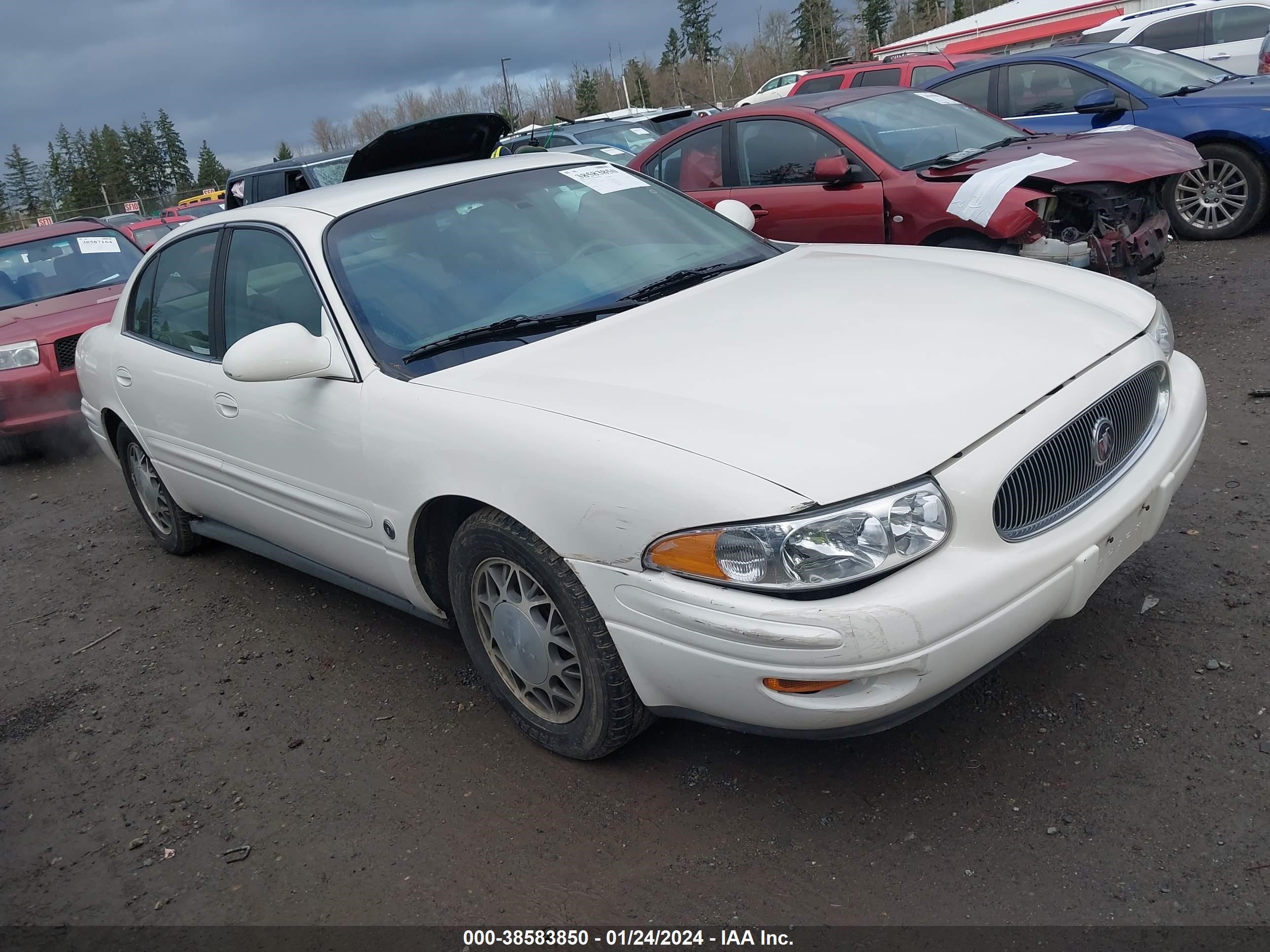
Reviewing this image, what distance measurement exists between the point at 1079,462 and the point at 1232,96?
21.5 feet

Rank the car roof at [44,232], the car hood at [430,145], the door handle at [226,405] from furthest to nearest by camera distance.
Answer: the car roof at [44,232] < the car hood at [430,145] < the door handle at [226,405]

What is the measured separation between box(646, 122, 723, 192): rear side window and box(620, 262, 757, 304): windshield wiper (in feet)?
11.2

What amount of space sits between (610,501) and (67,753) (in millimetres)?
2360

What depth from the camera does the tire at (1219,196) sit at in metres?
7.55

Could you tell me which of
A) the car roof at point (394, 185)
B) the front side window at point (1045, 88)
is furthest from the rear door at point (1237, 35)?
the car roof at point (394, 185)

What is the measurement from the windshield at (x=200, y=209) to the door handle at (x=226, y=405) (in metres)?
26.3

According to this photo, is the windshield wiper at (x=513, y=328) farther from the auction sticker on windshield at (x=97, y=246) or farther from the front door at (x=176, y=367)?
the auction sticker on windshield at (x=97, y=246)

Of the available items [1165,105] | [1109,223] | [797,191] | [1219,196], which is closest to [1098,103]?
[1165,105]

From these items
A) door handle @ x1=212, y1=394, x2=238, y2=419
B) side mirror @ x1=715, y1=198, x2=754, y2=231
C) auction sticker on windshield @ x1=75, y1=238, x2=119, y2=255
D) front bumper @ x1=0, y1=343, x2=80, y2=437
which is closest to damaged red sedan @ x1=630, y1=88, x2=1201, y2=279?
side mirror @ x1=715, y1=198, x2=754, y2=231

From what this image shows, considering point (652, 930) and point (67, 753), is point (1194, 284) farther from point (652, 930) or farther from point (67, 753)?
point (67, 753)

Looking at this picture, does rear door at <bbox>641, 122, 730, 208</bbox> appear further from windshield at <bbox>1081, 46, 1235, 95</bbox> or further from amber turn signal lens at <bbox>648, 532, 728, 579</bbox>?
amber turn signal lens at <bbox>648, 532, 728, 579</bbox>

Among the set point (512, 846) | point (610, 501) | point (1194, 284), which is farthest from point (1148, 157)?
point (512, 846)

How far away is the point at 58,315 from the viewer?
7.66m

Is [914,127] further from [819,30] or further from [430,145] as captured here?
[819,30]
